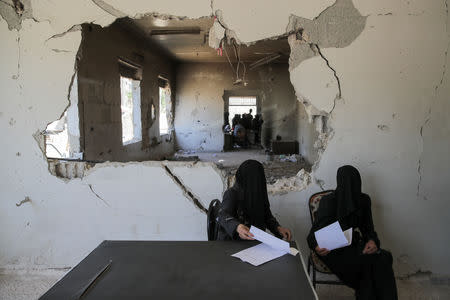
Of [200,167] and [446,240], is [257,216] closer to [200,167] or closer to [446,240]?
[200,167]

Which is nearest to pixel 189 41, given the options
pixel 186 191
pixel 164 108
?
pixel 164 108

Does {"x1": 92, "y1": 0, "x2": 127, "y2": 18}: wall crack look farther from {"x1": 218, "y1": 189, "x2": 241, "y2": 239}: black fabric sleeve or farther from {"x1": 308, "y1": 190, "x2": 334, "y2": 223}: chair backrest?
{"x1": 308, "y1": 190, "x2": 334, "y2": 223}: chair backrest

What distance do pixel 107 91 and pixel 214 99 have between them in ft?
17.9

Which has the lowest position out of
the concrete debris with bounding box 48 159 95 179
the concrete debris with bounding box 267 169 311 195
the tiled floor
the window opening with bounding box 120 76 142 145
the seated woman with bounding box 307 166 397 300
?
the tiled floor

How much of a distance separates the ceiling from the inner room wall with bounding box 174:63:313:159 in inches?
19.0

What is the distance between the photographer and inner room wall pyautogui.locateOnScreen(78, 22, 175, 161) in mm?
4895

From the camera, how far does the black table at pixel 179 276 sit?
4.69 feet

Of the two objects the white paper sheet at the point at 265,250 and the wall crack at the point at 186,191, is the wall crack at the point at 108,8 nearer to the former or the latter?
the wall crack at the point at 186,191

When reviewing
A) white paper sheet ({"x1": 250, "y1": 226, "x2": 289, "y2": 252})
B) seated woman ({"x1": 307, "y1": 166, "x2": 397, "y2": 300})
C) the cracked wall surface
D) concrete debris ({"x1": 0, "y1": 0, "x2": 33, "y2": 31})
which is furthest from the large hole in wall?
white paper sheet ({"x1": 250, "y1": 226, "x2": 289, "y2": 252})

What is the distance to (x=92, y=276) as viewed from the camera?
5.19 ft

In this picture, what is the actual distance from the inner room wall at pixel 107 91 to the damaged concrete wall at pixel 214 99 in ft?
8.51

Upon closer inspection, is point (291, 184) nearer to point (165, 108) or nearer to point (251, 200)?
point (251, 200)

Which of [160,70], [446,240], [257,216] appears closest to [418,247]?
[446,240]

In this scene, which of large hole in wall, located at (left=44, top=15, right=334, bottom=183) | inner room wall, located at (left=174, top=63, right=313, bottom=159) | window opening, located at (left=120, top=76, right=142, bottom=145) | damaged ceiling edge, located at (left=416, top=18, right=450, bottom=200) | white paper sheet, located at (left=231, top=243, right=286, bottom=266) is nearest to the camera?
white paper sheet, located at (left=231, top=243, right=286, bottom=266)
